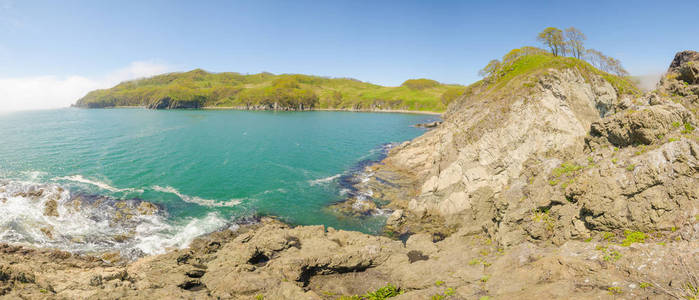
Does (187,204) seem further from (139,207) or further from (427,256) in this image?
(427,256)

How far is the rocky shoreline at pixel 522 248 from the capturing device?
11.3 m

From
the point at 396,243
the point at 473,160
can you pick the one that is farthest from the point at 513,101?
the point at 396,243

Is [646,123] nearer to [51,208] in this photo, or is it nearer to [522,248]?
[522,248]

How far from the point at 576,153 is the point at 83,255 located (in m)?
48.3

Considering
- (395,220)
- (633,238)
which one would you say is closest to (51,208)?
(395,220)

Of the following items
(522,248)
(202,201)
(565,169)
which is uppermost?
(565,169)

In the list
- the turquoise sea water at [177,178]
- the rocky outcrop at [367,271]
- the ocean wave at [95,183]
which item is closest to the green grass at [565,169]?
the rocky outcrop at [367,271]

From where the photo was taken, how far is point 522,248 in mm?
15398

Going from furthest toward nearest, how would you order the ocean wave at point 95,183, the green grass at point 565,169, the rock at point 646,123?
1. the ocean wave at point 95,183
2. the green grass at point 565,169
3. the rock at point 646,123

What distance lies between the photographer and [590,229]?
15.1 meters

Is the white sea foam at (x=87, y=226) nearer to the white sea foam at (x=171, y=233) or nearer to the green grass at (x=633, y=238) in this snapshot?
the white sea foam at (x=171, y=233)

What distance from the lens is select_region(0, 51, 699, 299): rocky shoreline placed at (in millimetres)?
11340

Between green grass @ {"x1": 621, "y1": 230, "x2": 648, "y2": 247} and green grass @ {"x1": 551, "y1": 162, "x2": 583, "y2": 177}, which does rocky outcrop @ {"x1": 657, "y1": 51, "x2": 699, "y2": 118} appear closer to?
green grass @ {"x1": 551, "y1": 162, "x2": 583, "y2": 177}

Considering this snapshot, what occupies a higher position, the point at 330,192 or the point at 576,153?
the point at 576,153
